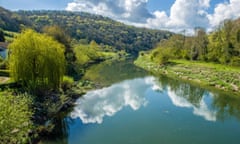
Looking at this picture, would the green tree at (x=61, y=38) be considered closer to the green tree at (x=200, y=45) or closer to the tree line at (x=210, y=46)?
the tree line at (x=210, y=46)

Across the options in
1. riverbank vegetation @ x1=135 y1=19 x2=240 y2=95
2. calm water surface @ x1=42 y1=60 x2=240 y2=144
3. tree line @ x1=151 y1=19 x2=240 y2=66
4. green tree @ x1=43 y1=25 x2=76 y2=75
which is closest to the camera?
calm water surface @ x1=42 y1=60 x2=240 y2=144

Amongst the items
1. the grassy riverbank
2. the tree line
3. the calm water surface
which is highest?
the tree line

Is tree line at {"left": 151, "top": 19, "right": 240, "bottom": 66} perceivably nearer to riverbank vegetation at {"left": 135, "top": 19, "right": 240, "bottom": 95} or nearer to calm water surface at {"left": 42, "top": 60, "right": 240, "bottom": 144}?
riverbank vegetation at {"left": 135, "top": 19, "right": 240, "bottom": 95}

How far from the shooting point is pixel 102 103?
4006cm

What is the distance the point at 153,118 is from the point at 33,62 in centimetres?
1679

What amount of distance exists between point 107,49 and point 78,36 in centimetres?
3329

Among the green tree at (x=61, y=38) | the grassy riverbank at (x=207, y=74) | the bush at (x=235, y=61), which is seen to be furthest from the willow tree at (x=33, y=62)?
the bush at (x=235, y=61)

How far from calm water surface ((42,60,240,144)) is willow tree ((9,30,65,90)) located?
5.76 meters

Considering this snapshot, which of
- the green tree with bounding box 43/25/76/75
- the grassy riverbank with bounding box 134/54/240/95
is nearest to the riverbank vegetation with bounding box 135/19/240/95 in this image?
the grassy riverbank with bounding box 134/54/240/95

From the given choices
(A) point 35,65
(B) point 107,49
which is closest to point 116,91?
(A) point 35,65

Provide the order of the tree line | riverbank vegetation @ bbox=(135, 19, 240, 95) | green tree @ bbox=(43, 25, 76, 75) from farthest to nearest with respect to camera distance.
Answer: the tree line, green tree @ bbox=(43, 25, 76, 75), riverbank vegetation @ bbox=(135, 19, 240, 95)

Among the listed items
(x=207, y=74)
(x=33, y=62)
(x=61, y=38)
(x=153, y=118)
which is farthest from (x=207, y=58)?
(x=33, y=62)

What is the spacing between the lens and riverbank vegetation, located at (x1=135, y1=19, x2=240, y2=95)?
59.2 meters

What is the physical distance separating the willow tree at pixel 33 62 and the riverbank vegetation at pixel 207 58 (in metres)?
35.2
